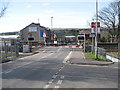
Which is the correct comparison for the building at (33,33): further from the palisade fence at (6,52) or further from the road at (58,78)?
the road at (58,78)

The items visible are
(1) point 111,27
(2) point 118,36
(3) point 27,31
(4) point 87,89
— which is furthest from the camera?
(3) point 27,31

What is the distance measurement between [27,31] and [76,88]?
81908 mm

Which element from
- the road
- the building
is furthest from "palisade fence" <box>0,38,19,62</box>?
the building

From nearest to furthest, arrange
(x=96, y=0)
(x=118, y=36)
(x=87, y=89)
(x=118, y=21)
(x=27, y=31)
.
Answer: (x=87, y=89) → (x=96, y=0) → (x=118, y=21) → (x=118, y=36) → (x=27, y=31)

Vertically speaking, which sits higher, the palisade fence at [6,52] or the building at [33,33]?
the building at [33,33]

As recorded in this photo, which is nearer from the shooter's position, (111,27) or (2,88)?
(2,88)

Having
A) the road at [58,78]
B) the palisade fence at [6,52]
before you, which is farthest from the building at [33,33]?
the road at [58,78]

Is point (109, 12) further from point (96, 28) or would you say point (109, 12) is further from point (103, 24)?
point (96, 28)

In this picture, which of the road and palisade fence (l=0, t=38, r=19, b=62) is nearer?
the road

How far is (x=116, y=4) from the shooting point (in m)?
61.6

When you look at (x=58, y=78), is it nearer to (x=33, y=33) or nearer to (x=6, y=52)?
(x=6, y=52)

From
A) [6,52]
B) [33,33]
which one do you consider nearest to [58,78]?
[6,52]

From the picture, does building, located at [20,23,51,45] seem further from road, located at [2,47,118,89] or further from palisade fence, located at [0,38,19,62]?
road, located at [2,47,118,89]

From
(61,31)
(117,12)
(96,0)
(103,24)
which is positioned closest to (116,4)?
(117,12)
